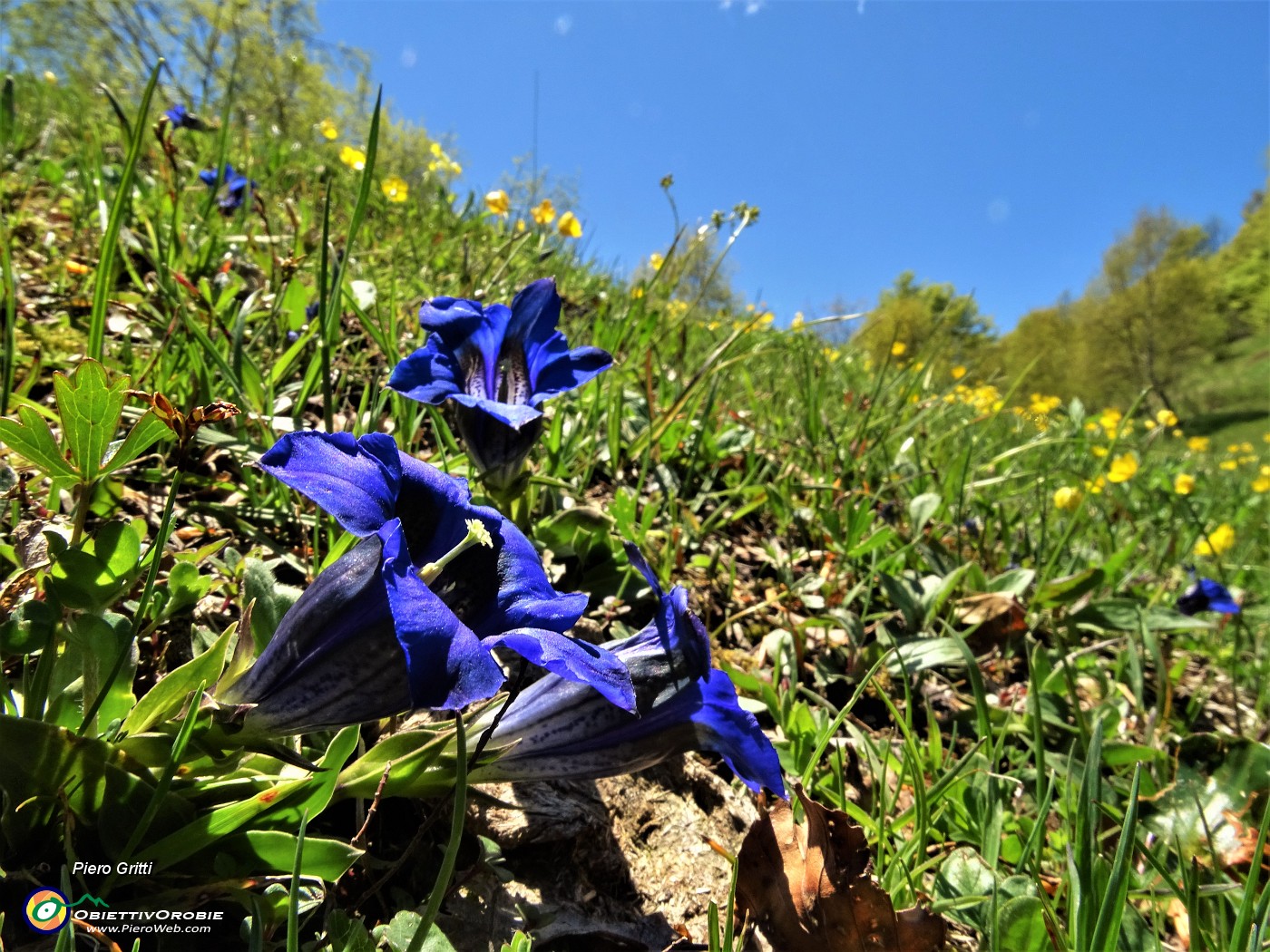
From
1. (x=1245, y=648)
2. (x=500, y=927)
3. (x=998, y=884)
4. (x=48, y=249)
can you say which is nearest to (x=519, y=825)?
(x=500, y=927)

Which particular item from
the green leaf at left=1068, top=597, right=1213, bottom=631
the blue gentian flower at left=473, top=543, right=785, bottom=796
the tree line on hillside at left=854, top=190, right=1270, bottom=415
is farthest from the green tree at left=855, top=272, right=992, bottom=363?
the tree line on hillside at left=854, top=190, right=1270, bottom=415

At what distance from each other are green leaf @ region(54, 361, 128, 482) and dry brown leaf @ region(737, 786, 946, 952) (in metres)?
1.12

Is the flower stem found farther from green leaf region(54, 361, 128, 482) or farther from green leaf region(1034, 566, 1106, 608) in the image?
green leaf region(1034, 566, 1106, 608)

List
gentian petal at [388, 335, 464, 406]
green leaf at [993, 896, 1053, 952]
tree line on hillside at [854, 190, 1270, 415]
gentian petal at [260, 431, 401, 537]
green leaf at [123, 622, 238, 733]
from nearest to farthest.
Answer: gentian petal at [260, 431, 401, 537] < green leaf at [123, 622, 238, 733] < green leaf at [993, 896, 1053, 952] < gentian petal at [388, 335, 464, 406] < tree line on hillside at [854, 190, 1270, 415]

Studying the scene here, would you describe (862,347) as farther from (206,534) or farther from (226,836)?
(226,836)

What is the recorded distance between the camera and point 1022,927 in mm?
1243

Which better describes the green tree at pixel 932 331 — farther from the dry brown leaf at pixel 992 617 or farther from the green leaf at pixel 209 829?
the green leaf at pixel 209 829

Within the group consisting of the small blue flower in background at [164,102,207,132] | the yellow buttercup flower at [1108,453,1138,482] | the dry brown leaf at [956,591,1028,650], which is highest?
the small blue flower in background at [164,102,207,132]

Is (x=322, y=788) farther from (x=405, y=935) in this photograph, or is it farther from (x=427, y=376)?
(x=427, y=376)

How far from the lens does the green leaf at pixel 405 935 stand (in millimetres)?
965

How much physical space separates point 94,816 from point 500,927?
58 centimetres

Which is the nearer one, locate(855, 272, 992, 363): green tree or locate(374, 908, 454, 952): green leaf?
locate(374, 908, 454, 952): green leaf

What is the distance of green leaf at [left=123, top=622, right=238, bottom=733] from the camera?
95 cm

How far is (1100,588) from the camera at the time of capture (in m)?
2.71
